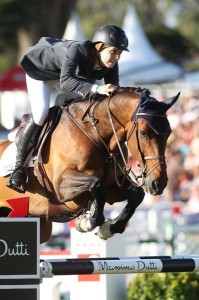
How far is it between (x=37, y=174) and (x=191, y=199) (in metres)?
7.52

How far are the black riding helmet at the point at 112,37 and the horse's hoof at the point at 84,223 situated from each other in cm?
119

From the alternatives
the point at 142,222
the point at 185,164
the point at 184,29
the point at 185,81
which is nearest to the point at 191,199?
the point at 185,164

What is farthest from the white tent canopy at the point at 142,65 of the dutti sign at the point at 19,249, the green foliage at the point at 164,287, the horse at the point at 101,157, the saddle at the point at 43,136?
the dutti sign at the point at 19,249

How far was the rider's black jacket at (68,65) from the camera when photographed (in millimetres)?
6789

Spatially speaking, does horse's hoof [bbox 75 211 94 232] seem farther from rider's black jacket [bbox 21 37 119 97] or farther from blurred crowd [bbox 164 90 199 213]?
blurred crowd [bbox 164 90 199 213]

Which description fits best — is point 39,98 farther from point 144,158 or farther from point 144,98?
point 144,158

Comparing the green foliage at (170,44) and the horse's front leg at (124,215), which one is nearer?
the horse's front leg at (124,215)

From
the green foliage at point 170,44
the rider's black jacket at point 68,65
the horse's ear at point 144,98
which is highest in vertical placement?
the green foliage at point 170,44

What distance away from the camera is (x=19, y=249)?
543 cm

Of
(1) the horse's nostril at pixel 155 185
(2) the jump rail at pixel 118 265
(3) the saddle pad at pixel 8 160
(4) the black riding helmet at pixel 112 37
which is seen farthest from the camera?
(3) the saddle pad at pixel 8 160

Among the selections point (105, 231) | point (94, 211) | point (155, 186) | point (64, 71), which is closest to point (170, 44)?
point (105, 231)

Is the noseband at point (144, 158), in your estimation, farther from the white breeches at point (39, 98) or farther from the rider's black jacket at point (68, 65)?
the white breeches at point (39, 98)

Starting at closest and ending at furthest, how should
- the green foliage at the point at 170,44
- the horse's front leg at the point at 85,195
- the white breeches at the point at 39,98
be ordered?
the horse's front leg at the point at 85,195 < the white breeches at the point at 39,98 < the green foliage at the point at 170,44

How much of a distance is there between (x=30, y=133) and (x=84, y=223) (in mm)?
802
